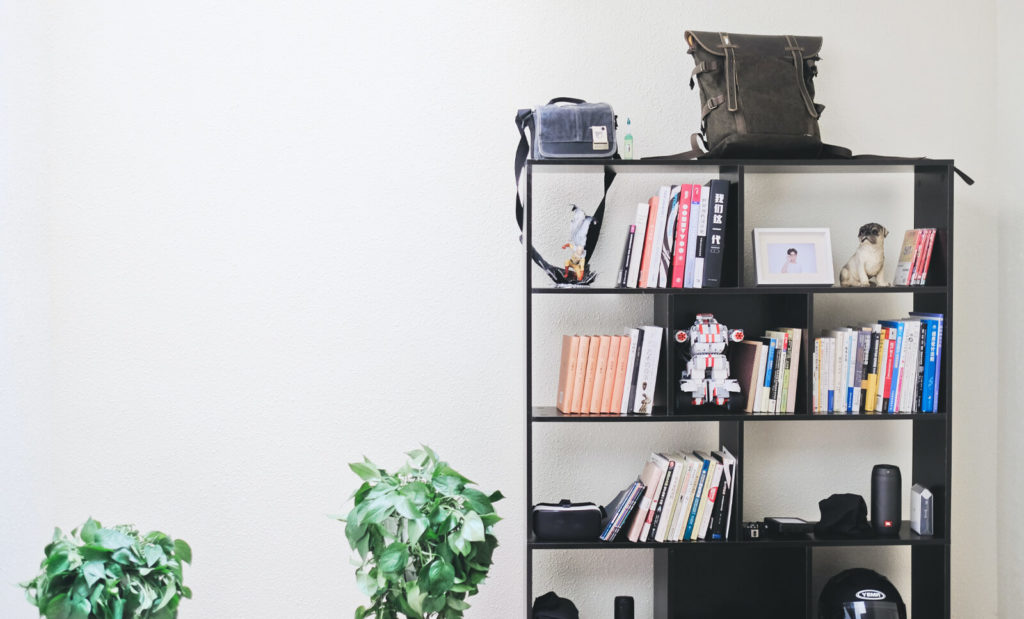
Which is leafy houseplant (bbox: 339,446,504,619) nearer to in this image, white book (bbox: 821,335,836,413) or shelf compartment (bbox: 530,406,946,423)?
shelf compartment (bbox: 530,406,946,423)

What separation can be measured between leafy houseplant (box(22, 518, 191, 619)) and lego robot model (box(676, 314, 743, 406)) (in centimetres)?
144

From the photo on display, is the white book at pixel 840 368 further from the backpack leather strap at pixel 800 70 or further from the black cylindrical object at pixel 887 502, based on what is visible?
the backpack leather strap at pixel 800 70

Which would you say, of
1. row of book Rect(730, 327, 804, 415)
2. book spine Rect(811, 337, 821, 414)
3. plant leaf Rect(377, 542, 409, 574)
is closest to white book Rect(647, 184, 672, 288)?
row of book Rect(730, 327, 804, 415)

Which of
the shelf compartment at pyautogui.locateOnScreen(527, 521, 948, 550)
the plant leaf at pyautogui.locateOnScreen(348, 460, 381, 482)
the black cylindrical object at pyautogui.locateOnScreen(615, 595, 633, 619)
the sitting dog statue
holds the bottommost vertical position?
the black cylindrical object at pyautogui.locateOnScreen(615, 595, 633, 619)

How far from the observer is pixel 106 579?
187cm

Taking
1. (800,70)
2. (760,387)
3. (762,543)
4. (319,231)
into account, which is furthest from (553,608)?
(800,70)

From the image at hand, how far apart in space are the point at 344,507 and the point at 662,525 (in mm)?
988

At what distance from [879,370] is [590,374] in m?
0.83

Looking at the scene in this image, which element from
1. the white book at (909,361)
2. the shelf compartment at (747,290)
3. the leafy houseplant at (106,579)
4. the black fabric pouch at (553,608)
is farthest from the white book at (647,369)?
the leafy houseplant at (106,579)

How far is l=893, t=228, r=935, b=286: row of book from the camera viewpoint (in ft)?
7.99

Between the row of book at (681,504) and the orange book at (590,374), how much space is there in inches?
→ 10.9

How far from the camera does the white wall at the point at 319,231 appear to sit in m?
2.62

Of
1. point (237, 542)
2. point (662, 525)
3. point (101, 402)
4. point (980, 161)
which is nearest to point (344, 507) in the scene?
point (237, 542)

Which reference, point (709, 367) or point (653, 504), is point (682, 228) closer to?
point (709, 367)
